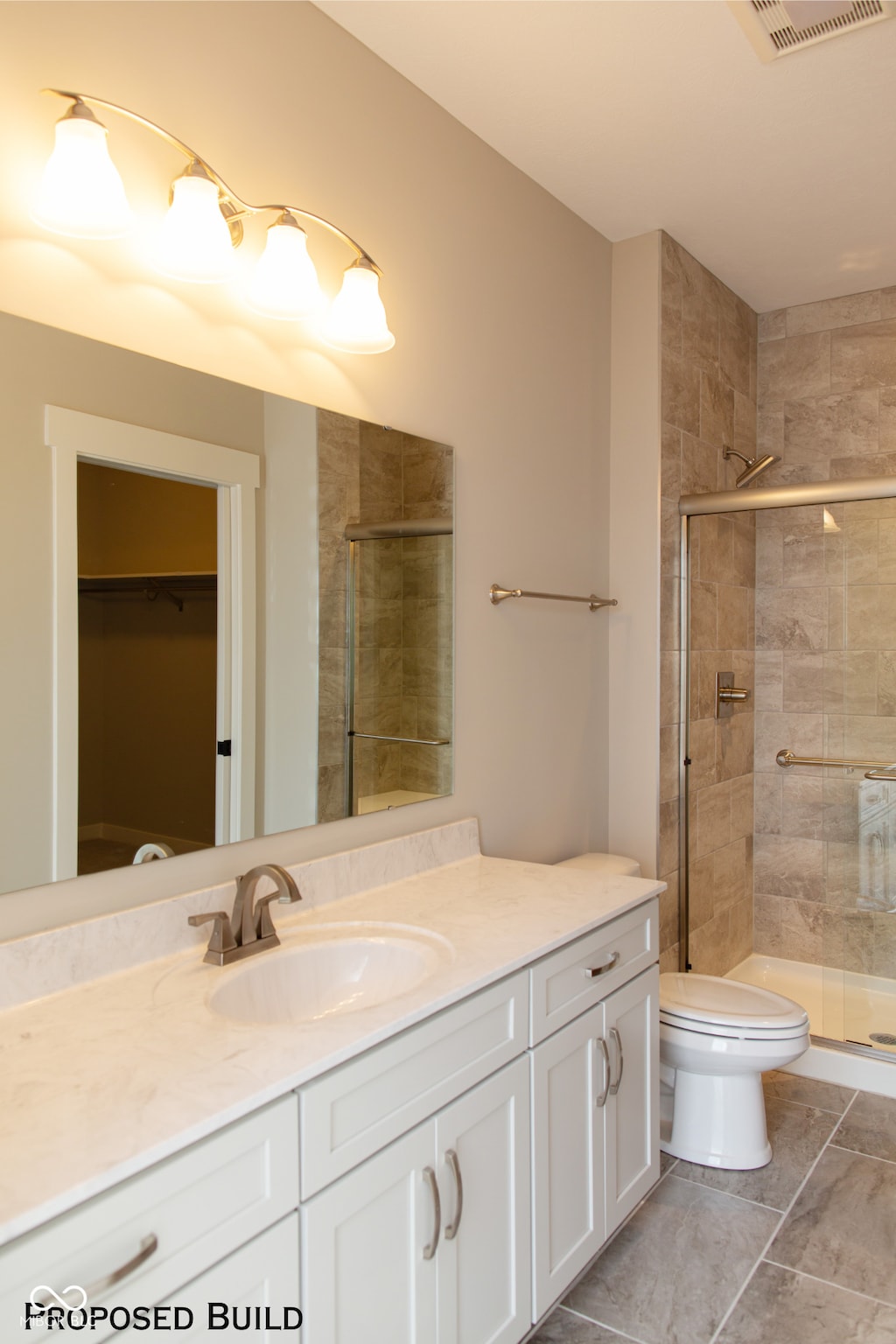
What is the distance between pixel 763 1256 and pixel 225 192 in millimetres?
2409

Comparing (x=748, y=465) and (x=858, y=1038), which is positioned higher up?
(x=748, y=465)

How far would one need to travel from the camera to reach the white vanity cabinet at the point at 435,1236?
3.84ft

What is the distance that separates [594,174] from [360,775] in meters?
1.82

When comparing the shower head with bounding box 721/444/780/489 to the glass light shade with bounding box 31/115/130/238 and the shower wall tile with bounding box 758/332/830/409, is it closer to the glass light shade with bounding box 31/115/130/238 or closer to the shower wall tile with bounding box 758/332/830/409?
the shower wall tile with bounding box 758/332/830/409

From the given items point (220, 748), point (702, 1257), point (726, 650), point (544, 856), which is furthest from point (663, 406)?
point (702, 1257)

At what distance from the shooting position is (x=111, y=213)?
1362 millimetres

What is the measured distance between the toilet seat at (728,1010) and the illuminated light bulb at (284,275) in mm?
1906

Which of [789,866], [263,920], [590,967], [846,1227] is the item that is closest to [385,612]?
[263,920]

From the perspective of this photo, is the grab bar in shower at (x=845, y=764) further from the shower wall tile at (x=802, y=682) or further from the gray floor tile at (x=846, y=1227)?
the gray floor tile at (x=846, y=1227)

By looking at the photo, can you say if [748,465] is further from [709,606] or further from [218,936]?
[218,936]

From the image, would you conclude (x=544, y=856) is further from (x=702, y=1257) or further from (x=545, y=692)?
(x=702, y=1257)

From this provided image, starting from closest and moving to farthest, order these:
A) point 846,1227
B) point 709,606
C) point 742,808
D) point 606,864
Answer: point 846,1227 < point 606,864 < point 709,606 < point 742,808

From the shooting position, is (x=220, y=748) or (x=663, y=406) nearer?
(x=220, y=748)

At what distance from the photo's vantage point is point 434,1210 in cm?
134
